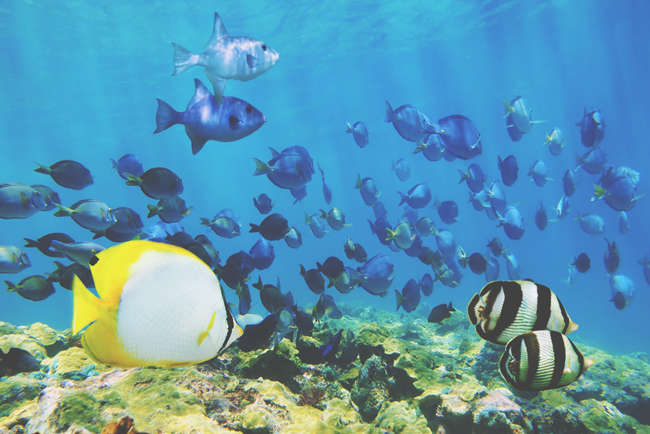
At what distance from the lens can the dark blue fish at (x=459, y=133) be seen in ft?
14.8

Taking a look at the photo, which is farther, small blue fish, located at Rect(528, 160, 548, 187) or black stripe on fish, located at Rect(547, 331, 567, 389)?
small blue fish, located at Rect(528, 160, 548, 187)

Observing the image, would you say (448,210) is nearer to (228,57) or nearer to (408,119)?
(408,119)

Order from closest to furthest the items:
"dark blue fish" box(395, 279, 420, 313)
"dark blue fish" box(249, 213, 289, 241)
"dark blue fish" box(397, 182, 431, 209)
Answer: "dark blue fish" box(249, 213, 289, 241) → "dark blue fish" box(395, 279, 420, 313) → "dark blue fish" box(397, 182, 431, 209)

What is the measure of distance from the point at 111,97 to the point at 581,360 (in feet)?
127

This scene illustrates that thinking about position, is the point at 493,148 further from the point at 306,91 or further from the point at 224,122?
the point at 224,122

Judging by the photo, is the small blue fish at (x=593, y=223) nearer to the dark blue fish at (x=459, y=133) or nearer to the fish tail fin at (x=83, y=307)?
the dark blue fish at (x=459, y=133)

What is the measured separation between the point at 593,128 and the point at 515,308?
22.3ft

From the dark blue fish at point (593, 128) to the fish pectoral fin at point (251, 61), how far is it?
262 inches

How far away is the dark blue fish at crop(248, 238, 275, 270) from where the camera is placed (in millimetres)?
5050

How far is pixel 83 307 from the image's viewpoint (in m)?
0.82

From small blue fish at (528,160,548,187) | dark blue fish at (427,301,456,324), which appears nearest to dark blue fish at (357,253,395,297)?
dark blue fish at (427,301,456,324)

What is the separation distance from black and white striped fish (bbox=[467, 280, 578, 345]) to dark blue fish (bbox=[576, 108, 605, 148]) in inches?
259

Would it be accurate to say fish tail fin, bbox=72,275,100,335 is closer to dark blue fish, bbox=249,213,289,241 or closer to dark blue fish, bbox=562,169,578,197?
dark blue fish, bbox=249,213,289,241

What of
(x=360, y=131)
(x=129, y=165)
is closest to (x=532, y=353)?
(x=129, y=165)
